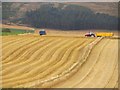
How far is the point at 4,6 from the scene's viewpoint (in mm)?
107375

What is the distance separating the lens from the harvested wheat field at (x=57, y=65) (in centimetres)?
2048

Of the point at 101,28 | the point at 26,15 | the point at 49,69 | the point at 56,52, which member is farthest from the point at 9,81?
the point at 26,15

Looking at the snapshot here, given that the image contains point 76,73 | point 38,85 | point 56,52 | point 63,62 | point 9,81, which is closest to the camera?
point 38,85

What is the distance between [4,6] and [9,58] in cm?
8252

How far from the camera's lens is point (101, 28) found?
93.6 meters

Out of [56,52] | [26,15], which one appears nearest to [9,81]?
[56,52]

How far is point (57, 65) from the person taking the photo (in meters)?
25.2

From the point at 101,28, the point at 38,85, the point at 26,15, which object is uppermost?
the point at 26,15

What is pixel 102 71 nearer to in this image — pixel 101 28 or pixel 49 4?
pixel 101 28

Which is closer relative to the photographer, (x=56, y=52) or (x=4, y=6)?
(x=56, y=52)

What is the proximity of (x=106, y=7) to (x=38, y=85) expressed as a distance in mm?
86707

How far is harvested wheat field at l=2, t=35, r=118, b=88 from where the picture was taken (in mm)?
20484

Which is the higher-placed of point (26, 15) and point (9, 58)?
point (26, 15)

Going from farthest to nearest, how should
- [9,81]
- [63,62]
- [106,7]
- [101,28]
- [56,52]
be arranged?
[106,7] → [101,28] → [56,52] → [63,62] → [9,81]
